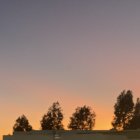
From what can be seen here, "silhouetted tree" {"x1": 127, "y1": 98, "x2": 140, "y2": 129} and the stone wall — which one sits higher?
"silhouetted tree" {"x1": 127, "y1": 98, "x2": 140, "y2": 129}

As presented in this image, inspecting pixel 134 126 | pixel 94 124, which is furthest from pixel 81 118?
pixel 134 126

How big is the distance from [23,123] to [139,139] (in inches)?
1727

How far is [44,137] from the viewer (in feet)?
214

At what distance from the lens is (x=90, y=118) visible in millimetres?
107000

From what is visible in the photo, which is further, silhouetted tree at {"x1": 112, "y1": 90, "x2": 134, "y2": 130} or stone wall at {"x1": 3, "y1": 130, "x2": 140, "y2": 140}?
silhouetted tree at {"x1": 112, "y1": 90, "x2": 134, "y2": 130}

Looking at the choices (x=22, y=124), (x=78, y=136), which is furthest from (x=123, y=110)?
(x=78, y=136)

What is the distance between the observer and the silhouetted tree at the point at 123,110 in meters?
105

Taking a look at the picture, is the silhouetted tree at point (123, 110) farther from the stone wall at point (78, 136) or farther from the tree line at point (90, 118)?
the stone wall at point (78, 136)

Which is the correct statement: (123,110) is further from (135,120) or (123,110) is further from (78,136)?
(78,136)

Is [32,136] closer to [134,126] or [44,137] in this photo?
[44,137]

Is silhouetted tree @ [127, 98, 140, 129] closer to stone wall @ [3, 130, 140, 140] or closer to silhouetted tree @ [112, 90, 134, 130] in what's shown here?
silhouetted tree @ [112, 90, 134, 130]

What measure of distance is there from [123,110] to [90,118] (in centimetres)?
707

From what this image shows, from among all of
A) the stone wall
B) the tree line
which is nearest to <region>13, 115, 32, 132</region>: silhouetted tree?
the tree line

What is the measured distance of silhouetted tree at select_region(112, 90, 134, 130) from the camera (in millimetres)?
105250
